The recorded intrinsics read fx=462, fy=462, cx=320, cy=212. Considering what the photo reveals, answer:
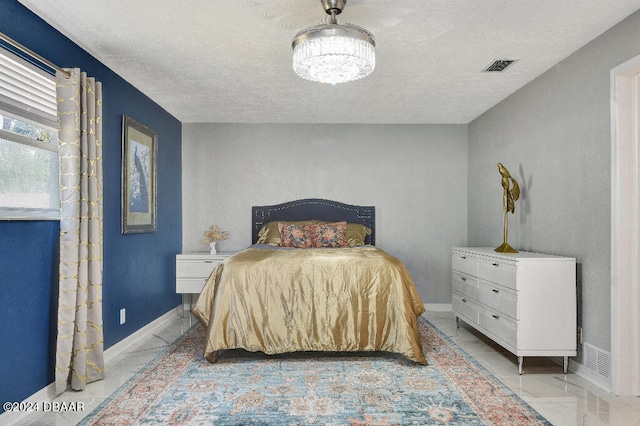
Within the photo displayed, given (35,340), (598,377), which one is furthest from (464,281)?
Answer: (35,340)

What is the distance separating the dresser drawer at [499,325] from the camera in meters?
3.40

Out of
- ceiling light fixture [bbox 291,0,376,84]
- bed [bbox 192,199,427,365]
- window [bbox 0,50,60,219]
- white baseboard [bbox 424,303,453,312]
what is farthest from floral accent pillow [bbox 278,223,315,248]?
ceiling light fixture [bbox 291,0,376,84]

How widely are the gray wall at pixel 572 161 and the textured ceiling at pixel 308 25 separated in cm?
14

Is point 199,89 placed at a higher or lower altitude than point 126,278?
higher

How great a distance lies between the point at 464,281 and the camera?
442 centimetres

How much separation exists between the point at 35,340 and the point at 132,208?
1.68 metres

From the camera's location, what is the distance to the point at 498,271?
143 inches

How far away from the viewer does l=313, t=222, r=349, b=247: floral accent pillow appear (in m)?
5.25

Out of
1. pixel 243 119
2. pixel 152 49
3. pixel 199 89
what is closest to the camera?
pixel 152 49

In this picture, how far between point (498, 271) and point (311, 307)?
150cm

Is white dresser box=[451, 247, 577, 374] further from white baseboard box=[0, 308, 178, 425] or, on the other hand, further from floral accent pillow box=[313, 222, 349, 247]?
white baseboard box=[0, 308, 178, 425]

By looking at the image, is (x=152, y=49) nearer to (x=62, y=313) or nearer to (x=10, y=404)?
(x=62, y=313)

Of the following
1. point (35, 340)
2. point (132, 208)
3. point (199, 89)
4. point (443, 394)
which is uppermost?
point (199, 89)

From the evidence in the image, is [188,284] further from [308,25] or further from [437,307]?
[308,25]
